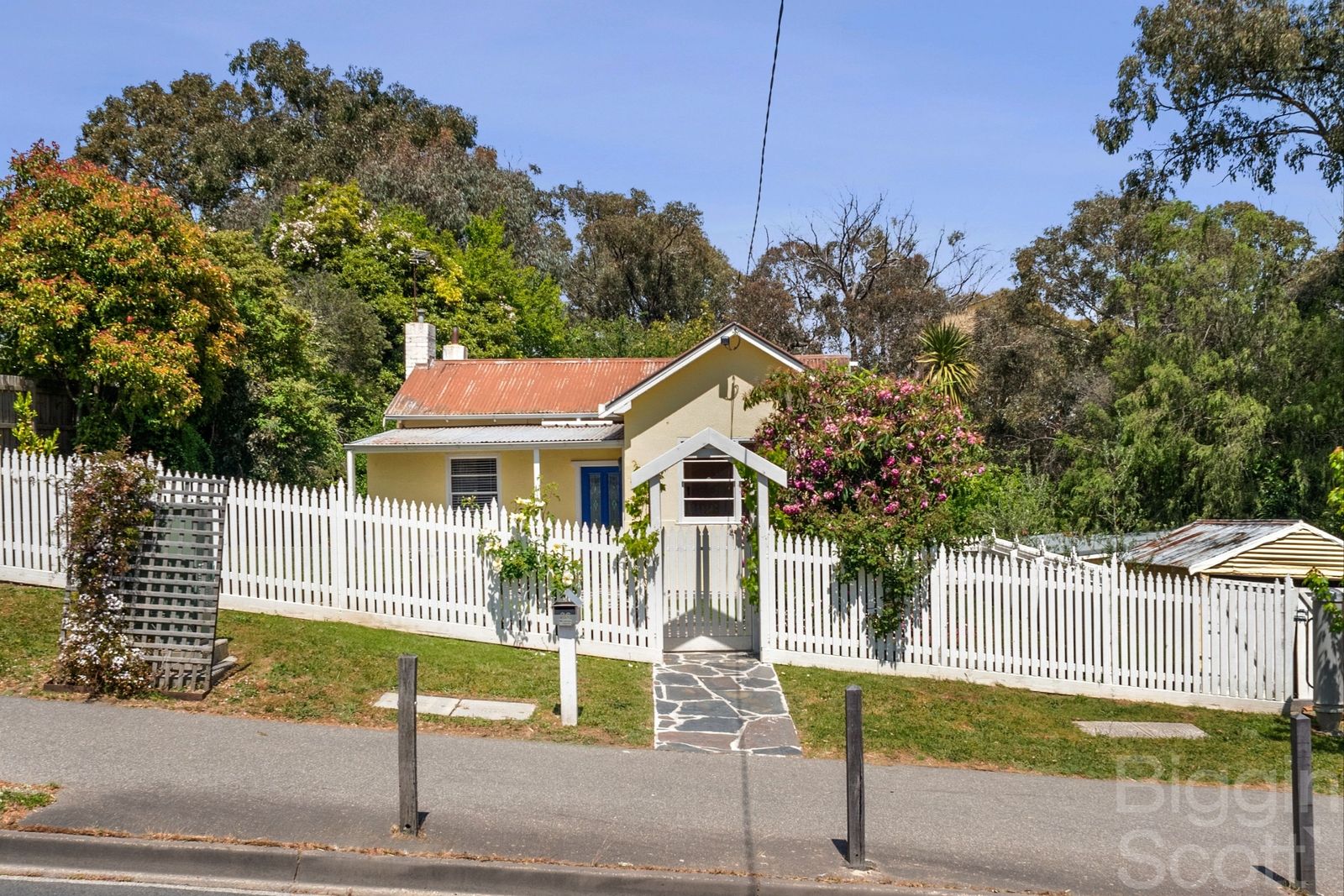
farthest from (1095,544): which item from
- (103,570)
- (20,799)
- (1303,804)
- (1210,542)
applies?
(20,799)

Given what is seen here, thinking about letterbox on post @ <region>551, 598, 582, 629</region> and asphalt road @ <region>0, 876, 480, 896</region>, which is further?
letterbox on post @ <region>551, 598, 582, 629</region>

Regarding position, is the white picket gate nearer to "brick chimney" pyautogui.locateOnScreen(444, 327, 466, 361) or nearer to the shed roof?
the shed roof

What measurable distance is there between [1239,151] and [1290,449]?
6189 mm

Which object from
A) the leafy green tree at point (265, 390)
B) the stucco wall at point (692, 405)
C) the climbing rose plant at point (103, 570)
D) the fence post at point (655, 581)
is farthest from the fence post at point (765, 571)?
the leafy green tree at point (265, 390)

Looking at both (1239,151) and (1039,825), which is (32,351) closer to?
(1039,825)

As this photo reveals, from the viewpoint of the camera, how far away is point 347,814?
6824mm

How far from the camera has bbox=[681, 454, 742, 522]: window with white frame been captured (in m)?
16.2

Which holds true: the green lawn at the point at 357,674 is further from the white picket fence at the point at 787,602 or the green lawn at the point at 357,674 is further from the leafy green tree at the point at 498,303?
the leafy green tree at the point at 498,303

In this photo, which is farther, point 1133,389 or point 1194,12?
point 1133,389

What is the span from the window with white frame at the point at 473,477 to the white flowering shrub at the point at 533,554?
735cm

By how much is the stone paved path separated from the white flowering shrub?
1.47 m

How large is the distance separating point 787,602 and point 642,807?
514cm

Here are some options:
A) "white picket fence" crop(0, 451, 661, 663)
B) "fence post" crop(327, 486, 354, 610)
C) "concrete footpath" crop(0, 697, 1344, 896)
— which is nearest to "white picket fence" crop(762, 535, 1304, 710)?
"white picket fence" crop(0, 451, 661, 663)

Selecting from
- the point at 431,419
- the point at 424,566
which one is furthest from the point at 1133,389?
the point at 424,566
